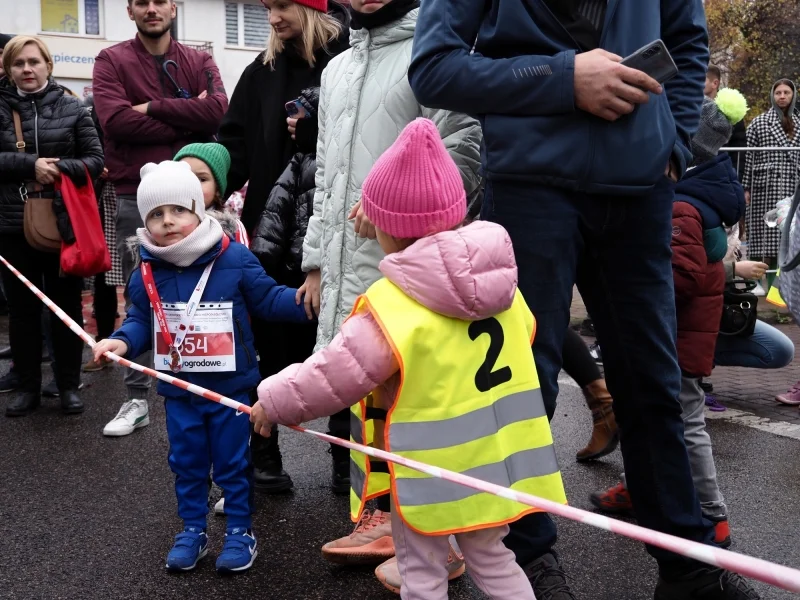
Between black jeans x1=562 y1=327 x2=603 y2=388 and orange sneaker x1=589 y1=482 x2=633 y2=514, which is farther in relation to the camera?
black jeans x1=562 y1=327 x2=603 y2=388

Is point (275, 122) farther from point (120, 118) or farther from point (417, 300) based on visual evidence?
point (417, 300)

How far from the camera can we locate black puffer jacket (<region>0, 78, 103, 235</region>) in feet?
18.4

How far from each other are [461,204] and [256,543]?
1.70 m

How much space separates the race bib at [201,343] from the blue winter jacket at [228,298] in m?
0.03

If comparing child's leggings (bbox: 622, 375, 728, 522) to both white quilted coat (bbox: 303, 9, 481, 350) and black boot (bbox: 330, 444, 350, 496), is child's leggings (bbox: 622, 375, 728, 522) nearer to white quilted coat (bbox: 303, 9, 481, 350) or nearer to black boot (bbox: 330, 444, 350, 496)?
white quilted coat (bbox: 303, 9, 481, 350)

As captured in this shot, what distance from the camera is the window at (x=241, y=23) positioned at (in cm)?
3634

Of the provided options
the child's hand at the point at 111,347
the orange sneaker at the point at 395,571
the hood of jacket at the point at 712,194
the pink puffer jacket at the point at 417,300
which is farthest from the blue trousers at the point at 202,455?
the hood of jacket at the point at 712,194

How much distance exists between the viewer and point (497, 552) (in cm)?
254

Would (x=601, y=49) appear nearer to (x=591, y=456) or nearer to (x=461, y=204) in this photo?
(x=461, y=204)

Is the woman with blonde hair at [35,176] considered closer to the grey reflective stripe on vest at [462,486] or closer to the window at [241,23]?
the grey reflective stripe on vest at [462,486]

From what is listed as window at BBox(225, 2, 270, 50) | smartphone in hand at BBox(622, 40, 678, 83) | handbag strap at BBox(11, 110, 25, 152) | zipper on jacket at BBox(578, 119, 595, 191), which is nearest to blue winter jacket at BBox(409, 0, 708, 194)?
zipper on jacket at BBox(578, 119, 595, 191)

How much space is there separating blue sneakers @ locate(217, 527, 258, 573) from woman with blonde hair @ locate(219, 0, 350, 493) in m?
0.73

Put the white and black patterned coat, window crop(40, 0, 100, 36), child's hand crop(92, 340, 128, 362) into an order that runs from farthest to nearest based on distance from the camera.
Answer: window crop(40, 0, 100, 36)
the white and black patterned coat
child's hand crop(92, 340, 128, 362)

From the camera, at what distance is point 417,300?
7.87 feet
